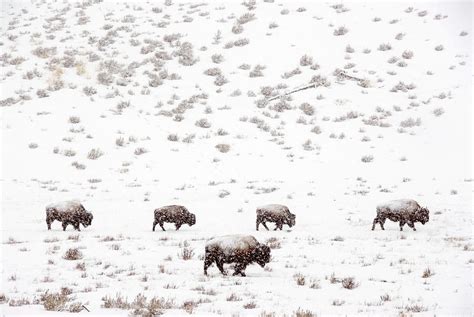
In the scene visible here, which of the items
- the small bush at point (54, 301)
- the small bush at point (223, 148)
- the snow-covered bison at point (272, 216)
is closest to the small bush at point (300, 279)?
the small bush at point (54, 301)

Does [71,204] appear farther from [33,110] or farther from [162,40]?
[162,40]

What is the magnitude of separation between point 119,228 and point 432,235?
820cm

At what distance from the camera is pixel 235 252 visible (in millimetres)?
8891

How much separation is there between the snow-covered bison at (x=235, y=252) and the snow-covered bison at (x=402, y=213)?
19.0 ft

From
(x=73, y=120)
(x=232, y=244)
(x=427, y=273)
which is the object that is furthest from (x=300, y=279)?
(x=73, y=120)

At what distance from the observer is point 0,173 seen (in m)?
19.9

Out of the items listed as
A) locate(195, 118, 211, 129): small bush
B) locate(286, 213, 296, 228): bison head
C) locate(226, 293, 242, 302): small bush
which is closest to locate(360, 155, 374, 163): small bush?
locate(195, 118, 211, 129): small bush

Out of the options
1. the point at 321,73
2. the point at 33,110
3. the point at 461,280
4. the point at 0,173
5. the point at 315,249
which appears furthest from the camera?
the point at 321,73

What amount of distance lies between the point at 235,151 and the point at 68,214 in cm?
1065

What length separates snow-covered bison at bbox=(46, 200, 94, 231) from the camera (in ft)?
44.4

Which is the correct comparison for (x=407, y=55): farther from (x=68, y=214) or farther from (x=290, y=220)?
(x=68, y=214)

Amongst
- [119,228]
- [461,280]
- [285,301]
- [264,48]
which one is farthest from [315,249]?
[264,48]

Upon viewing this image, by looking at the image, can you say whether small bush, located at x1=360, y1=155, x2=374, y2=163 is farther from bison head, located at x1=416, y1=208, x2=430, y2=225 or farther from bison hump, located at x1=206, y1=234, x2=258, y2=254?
bison hump, located at x1=206, y1=234, x2=258, y2=254

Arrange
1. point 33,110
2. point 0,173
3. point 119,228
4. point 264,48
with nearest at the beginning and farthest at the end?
1. point 119,228
2. point 0,173
3. point 33,110
4. point 264,48
